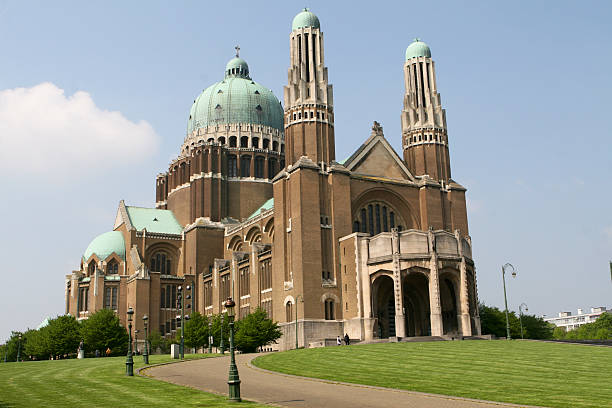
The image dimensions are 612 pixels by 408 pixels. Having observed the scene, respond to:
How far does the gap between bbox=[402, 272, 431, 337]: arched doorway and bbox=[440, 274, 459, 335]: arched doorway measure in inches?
83.3

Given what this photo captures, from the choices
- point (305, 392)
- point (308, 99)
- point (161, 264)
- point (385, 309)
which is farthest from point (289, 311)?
point (305, 392)

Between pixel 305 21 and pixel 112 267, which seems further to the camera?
pixel 112 267

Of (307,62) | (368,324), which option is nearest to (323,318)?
(368,324)

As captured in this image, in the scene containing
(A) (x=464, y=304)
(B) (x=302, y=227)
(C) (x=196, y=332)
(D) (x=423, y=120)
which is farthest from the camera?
(D) (x=423, y=120)

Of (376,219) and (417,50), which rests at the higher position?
(417,50)

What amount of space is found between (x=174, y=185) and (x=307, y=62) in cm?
3515

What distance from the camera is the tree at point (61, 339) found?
2901 inches

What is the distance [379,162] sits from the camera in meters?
72.1

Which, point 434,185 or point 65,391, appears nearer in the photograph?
point 65,391

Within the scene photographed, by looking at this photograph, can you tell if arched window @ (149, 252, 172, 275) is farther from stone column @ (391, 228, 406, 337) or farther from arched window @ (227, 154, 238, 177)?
stone column @ (391, 228, 406, 337)

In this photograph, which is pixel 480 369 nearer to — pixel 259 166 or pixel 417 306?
pixel 417 306

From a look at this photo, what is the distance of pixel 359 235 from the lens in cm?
6262

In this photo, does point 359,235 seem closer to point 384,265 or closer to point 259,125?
point 384,265

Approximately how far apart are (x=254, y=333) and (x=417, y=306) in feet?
61.6
